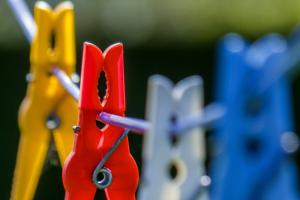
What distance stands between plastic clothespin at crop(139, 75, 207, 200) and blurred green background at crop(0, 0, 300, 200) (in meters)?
1.15

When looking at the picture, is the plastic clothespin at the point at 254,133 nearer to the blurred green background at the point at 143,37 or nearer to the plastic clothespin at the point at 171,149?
the plastic clothespin at the point at 171,149

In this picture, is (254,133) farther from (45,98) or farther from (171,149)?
(45,98)

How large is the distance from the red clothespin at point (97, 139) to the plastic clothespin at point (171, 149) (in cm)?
50

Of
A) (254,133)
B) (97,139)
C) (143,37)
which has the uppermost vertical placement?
(143,37)

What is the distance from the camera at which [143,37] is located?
384 cm

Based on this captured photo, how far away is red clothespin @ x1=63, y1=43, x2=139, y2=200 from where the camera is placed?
108cm

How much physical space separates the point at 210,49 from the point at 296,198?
1.85 metres

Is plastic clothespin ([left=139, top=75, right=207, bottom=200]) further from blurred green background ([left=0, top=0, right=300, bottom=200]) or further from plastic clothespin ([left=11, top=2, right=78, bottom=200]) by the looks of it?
blurred green background ([left=0, top=0, right=300, bottom=200])

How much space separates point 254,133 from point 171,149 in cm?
27

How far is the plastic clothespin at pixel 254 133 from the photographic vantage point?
191 cm

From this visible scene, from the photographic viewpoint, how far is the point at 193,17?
4418 mm

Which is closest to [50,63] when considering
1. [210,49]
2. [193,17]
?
[210,49]

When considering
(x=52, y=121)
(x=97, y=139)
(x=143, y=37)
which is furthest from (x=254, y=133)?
(x=143, y=37)

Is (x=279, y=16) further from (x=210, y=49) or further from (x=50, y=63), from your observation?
(x=50, y=63)
